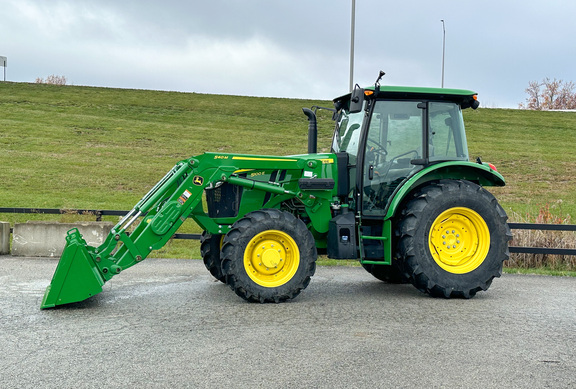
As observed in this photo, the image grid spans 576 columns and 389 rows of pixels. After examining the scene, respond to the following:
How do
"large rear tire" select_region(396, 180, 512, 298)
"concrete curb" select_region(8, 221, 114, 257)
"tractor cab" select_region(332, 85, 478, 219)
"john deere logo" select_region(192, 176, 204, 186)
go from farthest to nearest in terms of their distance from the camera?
"concrete curb" select_region(8, 221, 114, 257), "tractor cab" select_region(332, 85, 478, 219), "large rear tire" select_region(396, 180, 512, 298), "john deere logo" select_region(192, 176, 204, 186)

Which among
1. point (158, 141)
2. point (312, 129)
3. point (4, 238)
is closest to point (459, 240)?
point (312, 129)

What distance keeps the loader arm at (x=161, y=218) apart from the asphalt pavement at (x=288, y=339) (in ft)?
1.13

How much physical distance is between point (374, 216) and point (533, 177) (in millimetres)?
17925

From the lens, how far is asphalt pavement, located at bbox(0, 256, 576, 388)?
16.3ft

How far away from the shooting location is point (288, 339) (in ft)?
19.7

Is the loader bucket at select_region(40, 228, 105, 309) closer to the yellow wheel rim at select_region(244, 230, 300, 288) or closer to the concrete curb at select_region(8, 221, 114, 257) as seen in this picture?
the yellow wheel rim at select_region(244, 230, 300, 288)

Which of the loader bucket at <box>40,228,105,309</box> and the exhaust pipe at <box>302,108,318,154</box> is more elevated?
the exhaust pipe at <box>302,108,318,154</box>

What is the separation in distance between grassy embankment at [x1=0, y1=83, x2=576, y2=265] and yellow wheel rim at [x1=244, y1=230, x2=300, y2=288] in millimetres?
5087

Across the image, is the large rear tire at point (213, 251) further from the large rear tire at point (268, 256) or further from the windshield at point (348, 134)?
the windshield at point (348, 134)

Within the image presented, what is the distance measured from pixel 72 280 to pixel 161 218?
3.88ft

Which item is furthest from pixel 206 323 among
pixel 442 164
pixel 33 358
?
pixel 442 164

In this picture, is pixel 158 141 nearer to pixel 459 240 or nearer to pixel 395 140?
pixel 395 140

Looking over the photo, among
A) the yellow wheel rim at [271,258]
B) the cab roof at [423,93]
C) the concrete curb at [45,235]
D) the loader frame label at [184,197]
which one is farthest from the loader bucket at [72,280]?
the concrete curb at [45,235]

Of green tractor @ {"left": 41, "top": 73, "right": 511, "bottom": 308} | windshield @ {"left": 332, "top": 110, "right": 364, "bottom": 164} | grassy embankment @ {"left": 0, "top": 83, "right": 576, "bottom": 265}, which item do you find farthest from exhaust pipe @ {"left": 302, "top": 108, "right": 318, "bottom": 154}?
grassy embankment @ {"left": 0, "top": 83, "right": 576, "bottom": 265}
